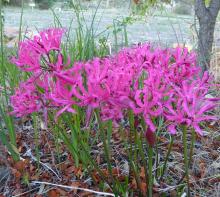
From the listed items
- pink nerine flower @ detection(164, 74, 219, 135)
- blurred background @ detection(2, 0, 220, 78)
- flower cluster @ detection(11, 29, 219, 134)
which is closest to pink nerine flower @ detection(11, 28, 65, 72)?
flower cluster @ detection(11, 29, 219, 134)

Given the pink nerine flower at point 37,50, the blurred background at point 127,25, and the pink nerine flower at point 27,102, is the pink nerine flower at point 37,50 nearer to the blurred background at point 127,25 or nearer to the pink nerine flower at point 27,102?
the pink nerine flower at point 27,102

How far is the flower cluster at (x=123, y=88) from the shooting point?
1.01 meters

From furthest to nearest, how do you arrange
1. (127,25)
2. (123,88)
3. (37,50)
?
(127,25), (37,50), (123,88)

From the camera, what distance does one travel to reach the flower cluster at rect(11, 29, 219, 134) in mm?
1008

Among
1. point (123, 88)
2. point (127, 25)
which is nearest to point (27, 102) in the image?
point (123, 88)

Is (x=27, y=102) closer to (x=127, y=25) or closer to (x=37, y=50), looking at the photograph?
(x=37, y=50)

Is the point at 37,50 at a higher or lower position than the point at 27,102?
higher

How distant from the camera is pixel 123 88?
1.02 meters

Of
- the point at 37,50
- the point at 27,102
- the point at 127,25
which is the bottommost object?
the point at 127,25

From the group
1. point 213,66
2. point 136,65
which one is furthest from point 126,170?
point 213,66

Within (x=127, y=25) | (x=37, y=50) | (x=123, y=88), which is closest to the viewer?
(x=123, y=88)

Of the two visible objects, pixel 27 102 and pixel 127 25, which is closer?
pixel 27 102

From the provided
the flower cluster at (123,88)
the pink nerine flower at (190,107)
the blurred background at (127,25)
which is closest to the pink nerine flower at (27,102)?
the flower cluster at (123,88)

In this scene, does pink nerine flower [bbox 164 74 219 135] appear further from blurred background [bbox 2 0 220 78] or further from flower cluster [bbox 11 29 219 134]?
blurred background [bbox 2 0 220 78]
